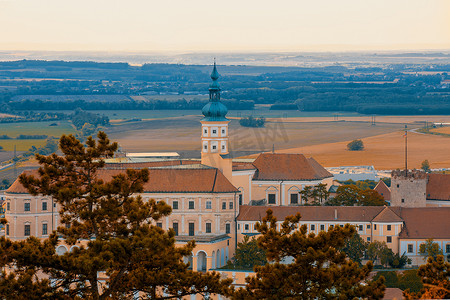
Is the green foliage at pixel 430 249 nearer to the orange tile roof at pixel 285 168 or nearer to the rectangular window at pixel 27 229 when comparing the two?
the orange tile roof at pixel 285 168

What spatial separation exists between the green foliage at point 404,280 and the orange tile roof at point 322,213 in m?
8.95

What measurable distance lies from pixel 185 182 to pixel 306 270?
50703 mm

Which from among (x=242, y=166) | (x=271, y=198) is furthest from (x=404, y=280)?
(x=242, y=166)

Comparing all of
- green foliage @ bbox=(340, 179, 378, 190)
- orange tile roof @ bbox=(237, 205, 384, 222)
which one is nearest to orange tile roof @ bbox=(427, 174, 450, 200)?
orange tile roof @ bbox=(237, 205, 384, 222)

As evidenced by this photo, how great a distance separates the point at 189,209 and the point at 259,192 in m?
11.8

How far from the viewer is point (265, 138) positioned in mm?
182125

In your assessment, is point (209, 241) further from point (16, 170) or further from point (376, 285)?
point (16, 170)

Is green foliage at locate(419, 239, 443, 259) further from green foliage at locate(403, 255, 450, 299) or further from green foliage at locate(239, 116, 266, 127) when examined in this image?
green foliage at locate(239, 116, 266, 127)

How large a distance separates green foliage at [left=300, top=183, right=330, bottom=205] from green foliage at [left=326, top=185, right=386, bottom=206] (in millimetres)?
956

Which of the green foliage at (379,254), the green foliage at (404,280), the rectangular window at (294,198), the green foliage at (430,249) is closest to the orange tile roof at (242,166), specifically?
the rectangular window at (294,198)

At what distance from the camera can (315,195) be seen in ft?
352

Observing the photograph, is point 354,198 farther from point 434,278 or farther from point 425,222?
point 434,278

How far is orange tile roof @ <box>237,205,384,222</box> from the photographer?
3875 inches

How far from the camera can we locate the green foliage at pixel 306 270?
161 ft
